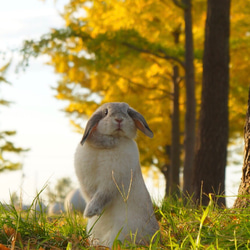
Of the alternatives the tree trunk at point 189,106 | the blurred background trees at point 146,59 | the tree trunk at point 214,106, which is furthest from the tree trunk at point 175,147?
the tree trunk at point 214,106

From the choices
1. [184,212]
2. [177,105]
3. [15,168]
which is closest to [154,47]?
[177,105]

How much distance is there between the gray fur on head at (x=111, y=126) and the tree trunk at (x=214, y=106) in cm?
384

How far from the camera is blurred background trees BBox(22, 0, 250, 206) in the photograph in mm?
10934

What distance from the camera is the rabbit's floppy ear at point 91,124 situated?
357cm

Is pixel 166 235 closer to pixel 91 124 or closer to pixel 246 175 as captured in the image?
pixel 91 124

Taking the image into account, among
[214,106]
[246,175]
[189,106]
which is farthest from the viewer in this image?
[189,106]

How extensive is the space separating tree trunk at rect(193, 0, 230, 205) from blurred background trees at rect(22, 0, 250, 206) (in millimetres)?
2777

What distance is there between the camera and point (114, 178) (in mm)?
3512

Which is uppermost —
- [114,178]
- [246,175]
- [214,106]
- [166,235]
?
[214,106]

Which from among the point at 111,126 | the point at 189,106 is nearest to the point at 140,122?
the point at 111,126

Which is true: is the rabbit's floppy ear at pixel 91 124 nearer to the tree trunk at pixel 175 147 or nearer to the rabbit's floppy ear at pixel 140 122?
the rabbit's floppy ear at pixel 140 122

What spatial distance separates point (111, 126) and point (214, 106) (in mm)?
4709

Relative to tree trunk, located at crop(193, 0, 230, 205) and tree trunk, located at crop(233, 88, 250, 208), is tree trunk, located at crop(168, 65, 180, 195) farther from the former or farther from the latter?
tree trunk, located at crop(233, 88, 250, 208)

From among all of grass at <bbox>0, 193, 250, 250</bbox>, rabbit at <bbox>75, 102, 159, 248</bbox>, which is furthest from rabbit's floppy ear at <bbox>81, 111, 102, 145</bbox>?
grass at <bbox>0, 193, 250, 250</bbox>
